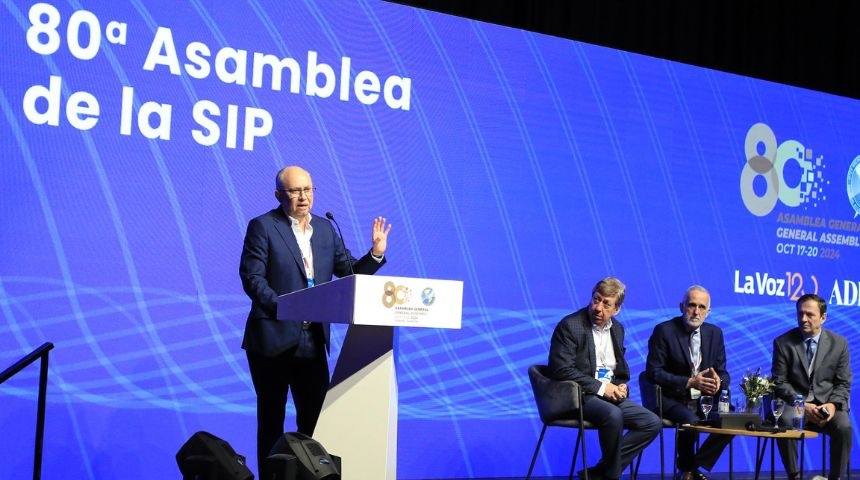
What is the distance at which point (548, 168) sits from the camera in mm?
6461

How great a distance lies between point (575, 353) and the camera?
512 centimetres

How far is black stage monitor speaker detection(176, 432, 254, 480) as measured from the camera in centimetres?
353

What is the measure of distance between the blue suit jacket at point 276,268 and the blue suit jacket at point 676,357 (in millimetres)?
2039

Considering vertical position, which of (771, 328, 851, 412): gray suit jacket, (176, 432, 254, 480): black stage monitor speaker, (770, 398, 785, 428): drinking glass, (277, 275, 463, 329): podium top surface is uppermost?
(277, 275, 463, 329): podium top surface

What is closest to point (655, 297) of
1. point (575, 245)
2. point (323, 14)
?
point (575, 245)

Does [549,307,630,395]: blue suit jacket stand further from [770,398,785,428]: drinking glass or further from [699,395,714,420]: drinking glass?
[770,398,785,428]: drinking glass

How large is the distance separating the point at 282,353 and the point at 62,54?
204 centimetres

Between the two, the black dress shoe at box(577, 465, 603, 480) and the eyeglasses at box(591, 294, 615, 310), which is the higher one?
the eyeglasses at box(591, 294, 615, 310)

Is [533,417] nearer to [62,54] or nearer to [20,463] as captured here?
[20,463]

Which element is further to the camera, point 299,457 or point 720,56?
point 720,56

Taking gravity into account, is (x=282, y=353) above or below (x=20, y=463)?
above

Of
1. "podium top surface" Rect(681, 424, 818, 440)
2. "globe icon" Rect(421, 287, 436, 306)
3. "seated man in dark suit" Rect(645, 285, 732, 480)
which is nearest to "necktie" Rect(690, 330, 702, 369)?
"seated man in dark suit" Rect(645, 285, 732, 480)

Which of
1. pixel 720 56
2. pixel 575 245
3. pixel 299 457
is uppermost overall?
pixel 720 56

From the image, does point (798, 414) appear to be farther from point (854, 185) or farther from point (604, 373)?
point (854, 185)
